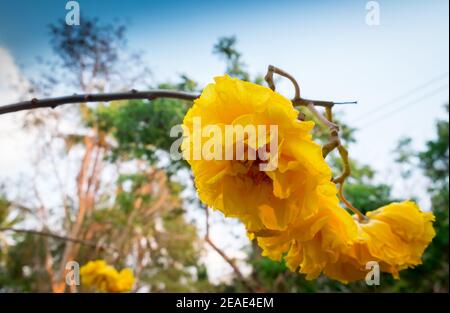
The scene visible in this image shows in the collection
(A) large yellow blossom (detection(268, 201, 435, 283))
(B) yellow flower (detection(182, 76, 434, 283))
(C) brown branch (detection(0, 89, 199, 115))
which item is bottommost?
(A) large yellow blossom (detection(268, 201, 435, 283))

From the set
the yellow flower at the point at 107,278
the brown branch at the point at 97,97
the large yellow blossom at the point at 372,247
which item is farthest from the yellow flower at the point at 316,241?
the yellow flower at the point at 107,278

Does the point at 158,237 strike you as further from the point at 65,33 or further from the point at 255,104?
the point at 255,104

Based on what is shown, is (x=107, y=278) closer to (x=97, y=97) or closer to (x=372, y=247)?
(x=97, y=97)

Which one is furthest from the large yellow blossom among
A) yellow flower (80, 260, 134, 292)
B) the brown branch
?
yellow flower (80, 260, 134, 292)

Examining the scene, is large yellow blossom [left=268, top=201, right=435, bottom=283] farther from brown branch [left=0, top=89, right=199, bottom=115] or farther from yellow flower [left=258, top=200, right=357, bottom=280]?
brown branch [left=0, top=89, right=199, bottom=115]

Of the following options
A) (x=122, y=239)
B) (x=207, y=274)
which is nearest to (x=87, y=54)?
(x=122, y=239)
